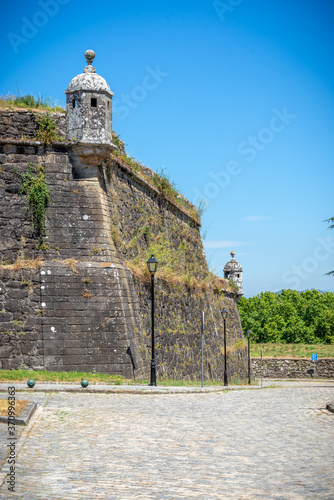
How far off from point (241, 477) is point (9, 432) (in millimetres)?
3245

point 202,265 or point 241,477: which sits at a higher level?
point 202,265

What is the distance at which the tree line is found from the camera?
78.9 metres

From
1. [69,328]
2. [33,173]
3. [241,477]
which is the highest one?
[33,173]

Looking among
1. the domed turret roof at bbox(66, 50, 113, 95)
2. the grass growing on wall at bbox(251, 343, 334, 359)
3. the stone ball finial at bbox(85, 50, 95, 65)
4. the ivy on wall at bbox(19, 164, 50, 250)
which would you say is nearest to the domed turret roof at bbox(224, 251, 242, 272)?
the grass growing on wall at bbox(251, 343, 334, 359)

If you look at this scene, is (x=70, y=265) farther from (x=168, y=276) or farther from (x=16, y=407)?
(x=16, y=407)

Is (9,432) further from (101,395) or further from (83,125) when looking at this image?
(83,125)

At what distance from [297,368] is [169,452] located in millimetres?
48782

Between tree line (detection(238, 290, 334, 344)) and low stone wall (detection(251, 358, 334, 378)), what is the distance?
23.0m

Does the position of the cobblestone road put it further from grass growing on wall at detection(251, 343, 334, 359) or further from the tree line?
the tree line

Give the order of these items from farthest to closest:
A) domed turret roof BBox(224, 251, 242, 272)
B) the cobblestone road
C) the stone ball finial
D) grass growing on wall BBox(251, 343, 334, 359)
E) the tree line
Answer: the tree line
grass growing on wall BBox(251, 343, 334, 359)
domed turret roof BBox(224, 251, 242, 272)
the stone ball finial
the cobblestone road

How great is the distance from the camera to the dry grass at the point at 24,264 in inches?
688

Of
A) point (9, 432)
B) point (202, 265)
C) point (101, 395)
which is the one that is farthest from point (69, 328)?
point (202, 265)

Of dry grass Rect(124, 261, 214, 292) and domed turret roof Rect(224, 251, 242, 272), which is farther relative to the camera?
domed turret roof Rect(224, 251, 242, 272)

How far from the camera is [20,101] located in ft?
64.5
